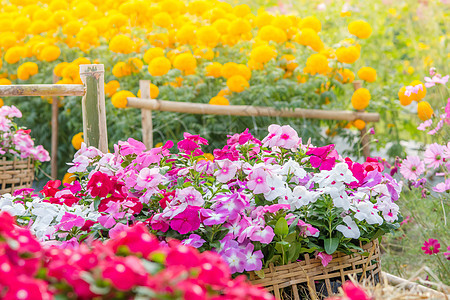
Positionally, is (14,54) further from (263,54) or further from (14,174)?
(263,54)

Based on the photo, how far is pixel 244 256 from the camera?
1198 millimetres

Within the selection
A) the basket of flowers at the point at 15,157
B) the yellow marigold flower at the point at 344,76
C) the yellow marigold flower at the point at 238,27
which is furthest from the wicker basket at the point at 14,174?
the yellow marigold flower at the point at 344,76

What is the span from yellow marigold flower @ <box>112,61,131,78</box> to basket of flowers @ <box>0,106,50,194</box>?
843 mm

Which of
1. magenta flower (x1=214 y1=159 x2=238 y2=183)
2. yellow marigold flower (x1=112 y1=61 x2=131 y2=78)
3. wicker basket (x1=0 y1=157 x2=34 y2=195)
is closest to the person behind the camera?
magenta flower (x1=214 y1=159 x2=238 y2=183)

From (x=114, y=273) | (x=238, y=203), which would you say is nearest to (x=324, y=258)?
(x=238, y=203)

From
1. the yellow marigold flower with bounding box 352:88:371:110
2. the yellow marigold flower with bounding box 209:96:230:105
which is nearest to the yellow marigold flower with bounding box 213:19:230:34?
the yellow marigold flower with bounding box 209:96:230:105

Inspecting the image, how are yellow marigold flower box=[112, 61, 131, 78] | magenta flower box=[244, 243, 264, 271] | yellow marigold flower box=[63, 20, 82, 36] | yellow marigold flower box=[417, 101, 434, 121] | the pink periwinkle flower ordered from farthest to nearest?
yellow marigold flower box=[63, 20, 82, 36]
yellow marigold flower box=[112, 61, 131, 78]
yellow marigold flower box=[417, 101, 434, 121]
the pink periwinkle flower
magenta flower box=[244, 243, 264, 271]

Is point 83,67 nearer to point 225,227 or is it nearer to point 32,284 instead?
point 225,227

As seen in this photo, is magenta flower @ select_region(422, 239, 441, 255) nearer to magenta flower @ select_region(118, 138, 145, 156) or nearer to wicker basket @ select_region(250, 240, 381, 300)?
wicker basket @ select_region(250, 240, 381, 300)

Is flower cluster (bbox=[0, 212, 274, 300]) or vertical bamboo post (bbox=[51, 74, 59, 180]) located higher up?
flower cluster (bbox=[0, 212, 274, 300])

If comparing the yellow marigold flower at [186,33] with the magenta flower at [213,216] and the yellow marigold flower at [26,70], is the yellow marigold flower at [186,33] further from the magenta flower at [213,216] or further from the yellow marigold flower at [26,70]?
the magenta flower at [213,216]

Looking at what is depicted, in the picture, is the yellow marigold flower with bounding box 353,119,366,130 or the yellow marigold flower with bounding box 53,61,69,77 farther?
the yellow marigold flower with bounding box 53,61,69,77

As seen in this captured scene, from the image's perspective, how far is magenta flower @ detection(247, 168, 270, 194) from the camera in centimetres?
127

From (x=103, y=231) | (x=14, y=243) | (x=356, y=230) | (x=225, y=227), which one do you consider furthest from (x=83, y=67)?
(x=14, y=243)
